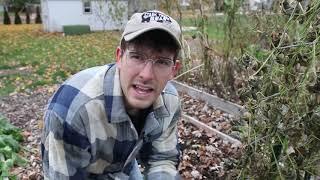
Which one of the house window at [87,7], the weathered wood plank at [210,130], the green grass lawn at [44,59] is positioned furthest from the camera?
the house window at [87,7]

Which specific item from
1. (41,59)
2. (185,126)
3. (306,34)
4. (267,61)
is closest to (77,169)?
(267,61)

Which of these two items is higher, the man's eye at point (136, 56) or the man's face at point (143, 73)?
the man's eye at point (136, 56)

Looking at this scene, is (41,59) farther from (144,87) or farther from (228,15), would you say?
(144,87)

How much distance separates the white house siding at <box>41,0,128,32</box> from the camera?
78.1 feet

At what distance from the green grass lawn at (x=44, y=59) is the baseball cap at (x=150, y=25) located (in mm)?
6683

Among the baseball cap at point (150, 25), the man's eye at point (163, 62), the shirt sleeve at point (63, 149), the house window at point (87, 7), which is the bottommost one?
the house window at point (87, 7)

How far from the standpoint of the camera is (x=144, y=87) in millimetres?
2088

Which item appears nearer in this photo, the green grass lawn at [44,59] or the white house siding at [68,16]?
the green grass lawn at [44,59]

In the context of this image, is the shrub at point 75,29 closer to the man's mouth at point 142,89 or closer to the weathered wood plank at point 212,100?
the weathered wood plank at point 212,100

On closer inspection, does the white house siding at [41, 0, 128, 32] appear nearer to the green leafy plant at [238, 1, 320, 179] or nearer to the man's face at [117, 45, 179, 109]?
the green leafy plant at [238, 1, 320, 179]

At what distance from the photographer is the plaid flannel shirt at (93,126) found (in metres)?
2.17

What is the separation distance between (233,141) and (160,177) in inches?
86.9

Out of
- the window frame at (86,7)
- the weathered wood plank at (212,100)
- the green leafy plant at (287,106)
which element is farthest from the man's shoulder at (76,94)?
the window frame at (86,7)

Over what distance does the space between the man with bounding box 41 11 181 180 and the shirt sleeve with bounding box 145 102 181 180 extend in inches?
1.8
